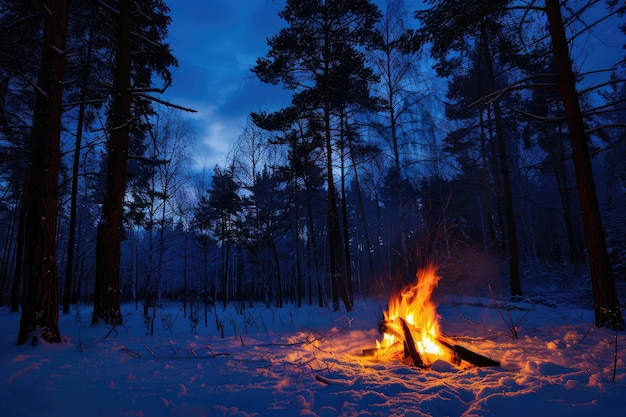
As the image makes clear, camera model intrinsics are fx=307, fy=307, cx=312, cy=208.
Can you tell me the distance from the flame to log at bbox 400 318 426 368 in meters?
0.18

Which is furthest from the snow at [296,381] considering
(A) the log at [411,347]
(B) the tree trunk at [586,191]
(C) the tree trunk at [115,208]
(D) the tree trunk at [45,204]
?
(C) the tree trunk at [115,208]

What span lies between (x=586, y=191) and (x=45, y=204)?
9.09 metres

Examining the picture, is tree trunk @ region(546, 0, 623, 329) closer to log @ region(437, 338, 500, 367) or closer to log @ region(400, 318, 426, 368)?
log @ region(437, 338, 500, 367)

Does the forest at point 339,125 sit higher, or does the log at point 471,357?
the forest at point 339,125

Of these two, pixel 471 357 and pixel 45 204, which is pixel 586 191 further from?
pixel 45 204

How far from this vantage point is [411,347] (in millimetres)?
4055

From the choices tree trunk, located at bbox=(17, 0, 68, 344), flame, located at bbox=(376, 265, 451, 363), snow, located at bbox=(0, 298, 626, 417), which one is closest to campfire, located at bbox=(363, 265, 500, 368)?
flame, located at bbox=(376, 265, 451, 363)

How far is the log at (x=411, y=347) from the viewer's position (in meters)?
3.85

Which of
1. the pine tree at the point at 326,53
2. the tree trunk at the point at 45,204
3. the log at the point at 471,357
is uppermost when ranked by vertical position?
the pine tree at the point at 326,53

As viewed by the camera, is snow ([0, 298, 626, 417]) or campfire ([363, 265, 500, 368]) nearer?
snow ([0, 298, 626, 417])

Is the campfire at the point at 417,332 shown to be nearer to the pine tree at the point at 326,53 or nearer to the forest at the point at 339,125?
the forest at the point at 339,125

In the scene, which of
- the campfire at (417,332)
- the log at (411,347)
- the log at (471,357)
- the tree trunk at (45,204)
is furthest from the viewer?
the tree trunk at (45,204)

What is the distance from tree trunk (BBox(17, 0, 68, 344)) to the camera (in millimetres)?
4262

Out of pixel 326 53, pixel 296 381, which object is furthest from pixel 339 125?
pixel 296 381
